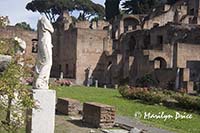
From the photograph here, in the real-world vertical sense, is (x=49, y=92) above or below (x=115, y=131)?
above

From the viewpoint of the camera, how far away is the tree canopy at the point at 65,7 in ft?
243

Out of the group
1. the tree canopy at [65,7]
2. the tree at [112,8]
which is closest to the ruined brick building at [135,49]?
the tree at [112,8]

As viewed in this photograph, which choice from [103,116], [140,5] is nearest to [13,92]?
[103,116]

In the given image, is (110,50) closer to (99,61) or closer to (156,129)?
(99,61)

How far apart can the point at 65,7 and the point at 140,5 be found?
14750mm

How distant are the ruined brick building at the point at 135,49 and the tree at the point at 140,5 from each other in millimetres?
7882

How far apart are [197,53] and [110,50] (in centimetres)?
1135

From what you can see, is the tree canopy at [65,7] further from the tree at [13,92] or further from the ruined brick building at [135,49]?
the tree at [13,92]

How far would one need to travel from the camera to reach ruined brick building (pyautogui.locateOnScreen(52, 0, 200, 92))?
37844mm

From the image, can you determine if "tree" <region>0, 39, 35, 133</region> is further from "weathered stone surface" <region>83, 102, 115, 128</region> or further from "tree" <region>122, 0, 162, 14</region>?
"tree" <region>122, 0, 162, 14</region>

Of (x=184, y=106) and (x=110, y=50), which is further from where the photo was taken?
(x=110, y=50)

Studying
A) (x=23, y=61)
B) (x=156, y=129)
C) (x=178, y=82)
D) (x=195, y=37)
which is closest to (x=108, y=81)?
(x=195, y=37)

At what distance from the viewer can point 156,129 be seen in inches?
457

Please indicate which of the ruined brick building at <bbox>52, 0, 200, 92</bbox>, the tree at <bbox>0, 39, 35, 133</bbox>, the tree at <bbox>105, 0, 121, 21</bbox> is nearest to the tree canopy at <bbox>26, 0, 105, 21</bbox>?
the tree at <bbox>105, 0, 121, 21</bbox>
